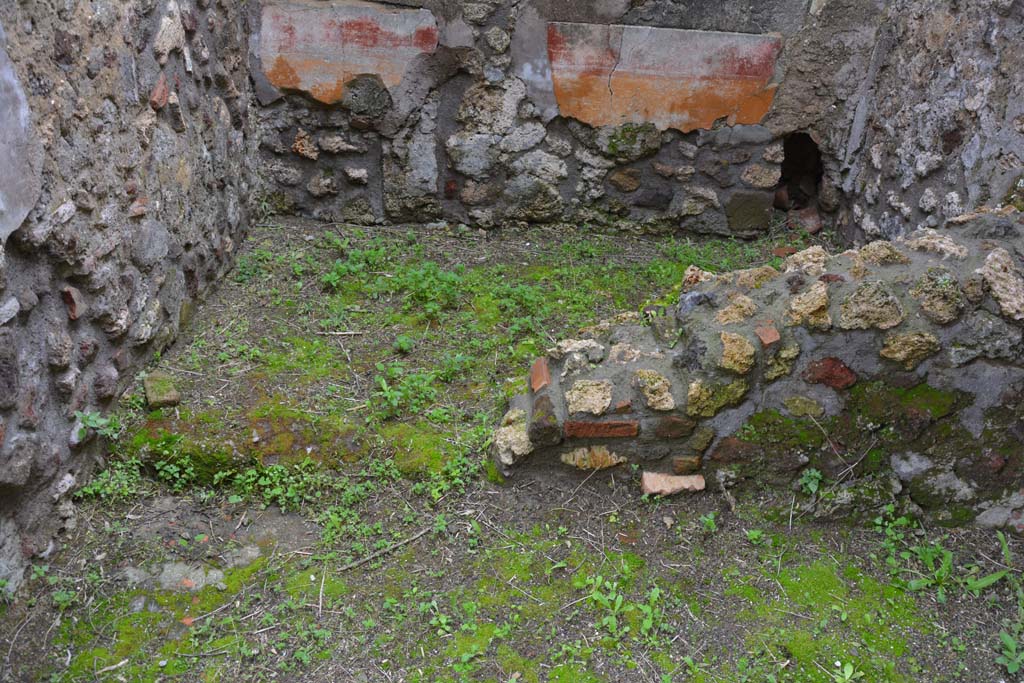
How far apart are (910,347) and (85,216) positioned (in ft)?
8.02

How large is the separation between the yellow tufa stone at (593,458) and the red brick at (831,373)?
2.03 feet

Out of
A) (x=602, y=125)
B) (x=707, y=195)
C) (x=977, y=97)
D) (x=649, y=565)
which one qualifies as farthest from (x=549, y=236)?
(x=649, y=565)

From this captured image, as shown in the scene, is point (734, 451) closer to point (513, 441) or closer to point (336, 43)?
point (513, 441)

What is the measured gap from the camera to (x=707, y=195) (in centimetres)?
413

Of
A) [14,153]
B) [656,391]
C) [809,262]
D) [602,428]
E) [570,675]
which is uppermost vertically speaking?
[14,153]

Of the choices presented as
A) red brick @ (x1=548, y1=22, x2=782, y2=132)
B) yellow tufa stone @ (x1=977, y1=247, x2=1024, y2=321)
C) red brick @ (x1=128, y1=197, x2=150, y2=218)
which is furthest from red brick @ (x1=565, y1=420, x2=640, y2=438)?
red brick @ (x1=548, y1=22, x2=782, y2=132)

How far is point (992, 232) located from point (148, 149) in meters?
2.81

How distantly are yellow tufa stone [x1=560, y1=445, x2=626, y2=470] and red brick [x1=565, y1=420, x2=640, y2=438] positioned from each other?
6 cm

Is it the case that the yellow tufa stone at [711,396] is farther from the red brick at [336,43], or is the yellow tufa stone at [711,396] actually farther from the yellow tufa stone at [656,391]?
the red brick at [336,43]

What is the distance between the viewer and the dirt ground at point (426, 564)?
191 cm

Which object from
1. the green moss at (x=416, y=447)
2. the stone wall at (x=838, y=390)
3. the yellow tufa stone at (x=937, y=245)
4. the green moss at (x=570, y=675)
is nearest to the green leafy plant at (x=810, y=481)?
the stone wall at (x=838, y=390)

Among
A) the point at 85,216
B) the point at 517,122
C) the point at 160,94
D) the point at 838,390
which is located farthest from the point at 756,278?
the point at 160,94

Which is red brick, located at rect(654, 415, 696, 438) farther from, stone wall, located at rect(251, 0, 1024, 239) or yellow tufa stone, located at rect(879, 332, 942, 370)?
stone wall, located at rect(251, 0, 1024, 239)

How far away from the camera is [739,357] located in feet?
7.29
